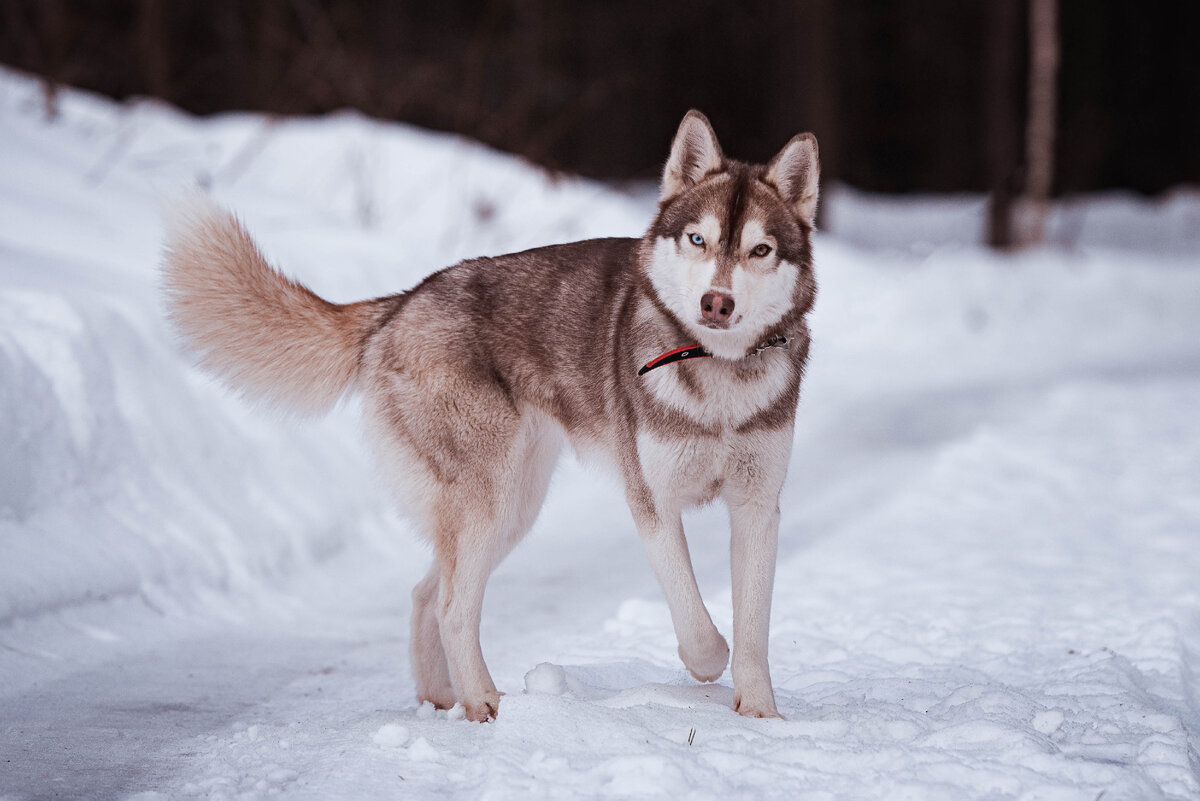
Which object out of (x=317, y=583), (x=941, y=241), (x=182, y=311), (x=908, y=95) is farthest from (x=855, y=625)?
(x=908, y=95)

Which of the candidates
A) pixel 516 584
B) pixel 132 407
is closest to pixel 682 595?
pixel 516 584

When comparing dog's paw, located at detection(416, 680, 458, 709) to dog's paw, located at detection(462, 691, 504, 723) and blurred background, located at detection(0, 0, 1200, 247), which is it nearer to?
dog's paw, located at detection(462, 691, 504, 723)

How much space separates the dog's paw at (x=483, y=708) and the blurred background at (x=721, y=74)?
21.4 feet

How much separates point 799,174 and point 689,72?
2169 cm

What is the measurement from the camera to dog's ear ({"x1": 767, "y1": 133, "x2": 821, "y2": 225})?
326 centimetres

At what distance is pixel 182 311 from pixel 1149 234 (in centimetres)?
1971

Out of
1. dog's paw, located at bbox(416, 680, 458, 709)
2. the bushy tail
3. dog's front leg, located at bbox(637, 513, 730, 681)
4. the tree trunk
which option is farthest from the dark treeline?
dog's front leg, located at bbox(637, 513, 730, 681)

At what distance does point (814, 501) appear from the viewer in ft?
20.2

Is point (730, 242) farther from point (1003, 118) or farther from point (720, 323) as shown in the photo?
point (1003, 118)

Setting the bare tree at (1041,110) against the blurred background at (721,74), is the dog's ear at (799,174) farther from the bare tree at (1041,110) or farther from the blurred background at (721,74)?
the bare tree at (1041,110)

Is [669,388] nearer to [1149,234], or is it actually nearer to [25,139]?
[25,139]

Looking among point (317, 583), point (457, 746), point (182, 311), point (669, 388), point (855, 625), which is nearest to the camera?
point (457, 746)

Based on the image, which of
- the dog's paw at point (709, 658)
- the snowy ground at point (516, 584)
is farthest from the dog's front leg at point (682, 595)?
the snowy ground at point (516, 584)

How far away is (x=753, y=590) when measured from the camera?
10.4 ft
